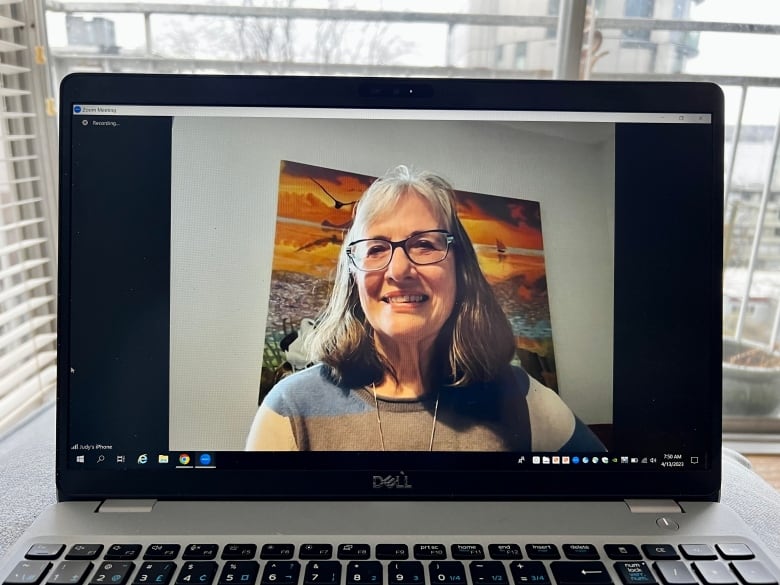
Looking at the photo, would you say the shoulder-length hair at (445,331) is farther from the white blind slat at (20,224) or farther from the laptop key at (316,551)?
the white blind slat at (20,224)

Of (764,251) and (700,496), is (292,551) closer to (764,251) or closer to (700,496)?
(700,496)

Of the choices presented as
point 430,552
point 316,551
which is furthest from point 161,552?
point 430,552

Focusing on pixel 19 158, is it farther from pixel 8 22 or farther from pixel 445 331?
pixel 445 331

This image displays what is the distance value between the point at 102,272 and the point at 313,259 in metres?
0.21

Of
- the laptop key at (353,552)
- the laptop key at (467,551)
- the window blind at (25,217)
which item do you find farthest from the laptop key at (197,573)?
the window blind at (25,217)

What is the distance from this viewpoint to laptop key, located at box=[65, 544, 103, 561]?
1.69 feet

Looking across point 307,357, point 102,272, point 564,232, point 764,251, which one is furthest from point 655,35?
point 102,272

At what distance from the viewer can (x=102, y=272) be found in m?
0.59

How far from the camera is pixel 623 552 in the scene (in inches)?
20.8

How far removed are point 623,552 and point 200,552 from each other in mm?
375

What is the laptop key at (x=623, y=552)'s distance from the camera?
53 centimetres

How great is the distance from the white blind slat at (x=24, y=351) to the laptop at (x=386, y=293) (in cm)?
41

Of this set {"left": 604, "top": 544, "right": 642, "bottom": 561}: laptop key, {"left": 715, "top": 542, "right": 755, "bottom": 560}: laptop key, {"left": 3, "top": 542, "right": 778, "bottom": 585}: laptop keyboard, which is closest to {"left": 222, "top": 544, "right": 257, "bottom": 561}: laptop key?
{"left": 3, "top": 542, "right": 778, "bottom": 585}: laptop keyboard

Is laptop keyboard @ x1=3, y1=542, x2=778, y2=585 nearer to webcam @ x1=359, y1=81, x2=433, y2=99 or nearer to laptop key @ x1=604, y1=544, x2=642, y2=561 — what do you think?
laptop key @ x1=604, y1=544, x2=642, y2=561
